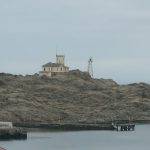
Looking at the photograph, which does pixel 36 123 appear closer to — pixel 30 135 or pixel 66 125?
pixel 66 125

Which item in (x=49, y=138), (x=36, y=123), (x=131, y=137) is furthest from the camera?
(x=36, y=123)

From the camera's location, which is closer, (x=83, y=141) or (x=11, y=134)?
(x=11, y=134)

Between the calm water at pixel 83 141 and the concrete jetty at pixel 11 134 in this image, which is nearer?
the calm water at pixel 83 141

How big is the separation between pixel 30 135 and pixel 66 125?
2450 centimetres

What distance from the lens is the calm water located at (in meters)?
150

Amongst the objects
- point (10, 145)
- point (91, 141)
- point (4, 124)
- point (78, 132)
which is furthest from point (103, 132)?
point (10, 145)

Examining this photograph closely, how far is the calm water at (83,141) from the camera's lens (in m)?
150

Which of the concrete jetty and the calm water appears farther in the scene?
the concrete jetty

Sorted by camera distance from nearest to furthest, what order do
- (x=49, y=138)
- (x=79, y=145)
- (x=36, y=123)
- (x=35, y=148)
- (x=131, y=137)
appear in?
(x=35, y=148), (x=79, y=145), (x=49, y=138), (x=131, y=137), (x=36, y=123)

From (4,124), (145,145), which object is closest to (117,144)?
(145,145)

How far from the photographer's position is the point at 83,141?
170 m

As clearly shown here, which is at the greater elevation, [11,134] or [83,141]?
[11,134]

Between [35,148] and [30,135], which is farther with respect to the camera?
[30,135]

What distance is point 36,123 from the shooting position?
655 ft
